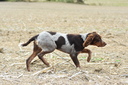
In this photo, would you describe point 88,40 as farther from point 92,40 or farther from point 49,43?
point 49,43

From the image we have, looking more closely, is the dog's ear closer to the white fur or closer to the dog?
the dog

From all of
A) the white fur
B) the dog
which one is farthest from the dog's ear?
the white fur

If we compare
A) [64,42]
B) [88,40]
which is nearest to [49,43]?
[64,42]

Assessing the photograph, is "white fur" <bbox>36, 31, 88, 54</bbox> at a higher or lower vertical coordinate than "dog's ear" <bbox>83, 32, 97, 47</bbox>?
lower

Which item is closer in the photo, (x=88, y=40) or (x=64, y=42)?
(x=88, y=40)

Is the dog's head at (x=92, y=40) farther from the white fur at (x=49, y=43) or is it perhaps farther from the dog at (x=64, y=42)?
the white fur at (x=49, y=43)

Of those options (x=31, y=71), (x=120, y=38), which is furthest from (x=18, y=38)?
(x=31, y=71)

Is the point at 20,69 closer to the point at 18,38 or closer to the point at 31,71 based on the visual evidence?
the point at 31,71

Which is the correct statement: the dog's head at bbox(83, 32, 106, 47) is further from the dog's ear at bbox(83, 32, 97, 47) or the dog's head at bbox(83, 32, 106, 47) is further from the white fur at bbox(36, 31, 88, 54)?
the white fur at bbox(36, 31, 88, 54)

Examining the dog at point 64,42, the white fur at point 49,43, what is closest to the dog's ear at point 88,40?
the dog at point 64,42

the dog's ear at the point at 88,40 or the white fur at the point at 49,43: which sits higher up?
the dog's ear at the point at 88,40

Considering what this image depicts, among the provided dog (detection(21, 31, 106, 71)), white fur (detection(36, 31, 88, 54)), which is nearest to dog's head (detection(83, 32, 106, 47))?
dog (detection(21, 31, 106, 71))

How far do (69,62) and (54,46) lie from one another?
112 centimetres

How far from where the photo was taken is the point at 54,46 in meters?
6.55
